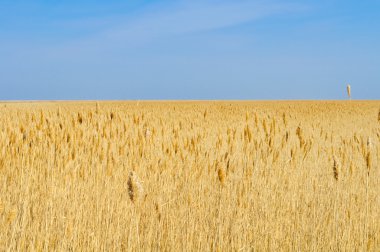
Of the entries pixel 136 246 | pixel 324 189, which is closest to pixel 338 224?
pixel 324 189

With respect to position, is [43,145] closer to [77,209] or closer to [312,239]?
[77,209]

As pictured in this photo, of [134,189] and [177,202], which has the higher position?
[134,189]

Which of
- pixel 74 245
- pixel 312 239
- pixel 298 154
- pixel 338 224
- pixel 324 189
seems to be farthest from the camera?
pixel 298 154

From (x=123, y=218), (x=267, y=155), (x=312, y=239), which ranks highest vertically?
(x=267, y=155)

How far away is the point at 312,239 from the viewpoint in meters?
3.03

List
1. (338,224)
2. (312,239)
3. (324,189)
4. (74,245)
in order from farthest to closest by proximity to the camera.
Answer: (324,189), (338,224), (312,239), (74,245)

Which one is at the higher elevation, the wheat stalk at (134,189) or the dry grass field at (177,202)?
the wheat stalk at (134,189)

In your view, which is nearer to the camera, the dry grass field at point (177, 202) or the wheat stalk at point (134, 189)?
the wheat stalk at point (134, 189)

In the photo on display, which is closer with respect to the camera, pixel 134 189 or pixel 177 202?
pixel 134 189

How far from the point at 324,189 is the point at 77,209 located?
216 centimetres

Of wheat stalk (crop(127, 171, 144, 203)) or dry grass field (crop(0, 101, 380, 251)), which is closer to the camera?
wheat stalk (crop(127, 171, 144, 203))

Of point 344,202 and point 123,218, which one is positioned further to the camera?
point 344,202

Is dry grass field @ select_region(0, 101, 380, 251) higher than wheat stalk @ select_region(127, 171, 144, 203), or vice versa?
wheat stalk @ select_region(127, 171, 144, 203)

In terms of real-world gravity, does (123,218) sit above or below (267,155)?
below
